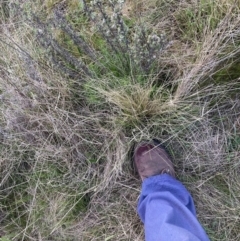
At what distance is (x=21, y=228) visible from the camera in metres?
1.75

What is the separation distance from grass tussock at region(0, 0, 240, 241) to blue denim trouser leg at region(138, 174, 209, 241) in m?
0.10

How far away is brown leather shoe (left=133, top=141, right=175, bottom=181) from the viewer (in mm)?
1677

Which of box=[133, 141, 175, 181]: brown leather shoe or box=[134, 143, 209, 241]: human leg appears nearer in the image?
box=[134, 143, 209, 241]: human leg

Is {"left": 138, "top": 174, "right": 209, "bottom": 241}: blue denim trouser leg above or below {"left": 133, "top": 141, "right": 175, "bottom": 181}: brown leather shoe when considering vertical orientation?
below

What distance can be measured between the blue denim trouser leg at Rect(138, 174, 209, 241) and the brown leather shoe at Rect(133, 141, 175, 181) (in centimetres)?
3

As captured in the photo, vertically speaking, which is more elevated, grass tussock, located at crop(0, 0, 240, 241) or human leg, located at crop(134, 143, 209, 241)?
grass tussock, located at crop(0, 0, 240, 241)

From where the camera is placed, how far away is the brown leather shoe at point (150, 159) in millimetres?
1677

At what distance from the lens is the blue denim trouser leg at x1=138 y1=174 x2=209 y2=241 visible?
140cm

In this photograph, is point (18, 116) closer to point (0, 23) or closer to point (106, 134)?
point (106, 134)

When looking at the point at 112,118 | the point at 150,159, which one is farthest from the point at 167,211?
the point at 112,118

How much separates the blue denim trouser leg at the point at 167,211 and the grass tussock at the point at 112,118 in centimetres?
10

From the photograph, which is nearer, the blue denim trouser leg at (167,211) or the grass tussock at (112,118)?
the blue denim trouser leg at (167,211)

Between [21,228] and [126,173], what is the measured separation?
1.76 ft

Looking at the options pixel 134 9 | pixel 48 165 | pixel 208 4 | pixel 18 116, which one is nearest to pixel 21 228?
pixel 48 165
